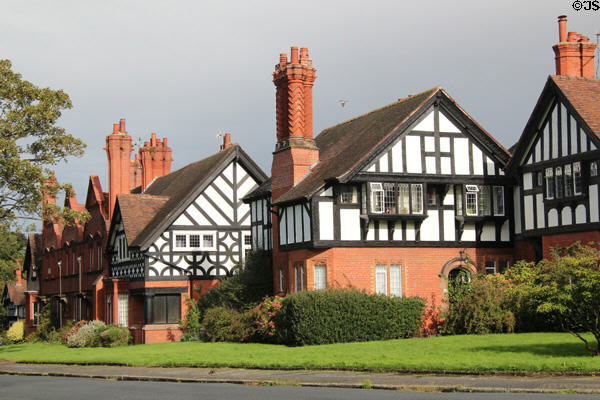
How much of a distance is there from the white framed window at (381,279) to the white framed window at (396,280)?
0.91 ft

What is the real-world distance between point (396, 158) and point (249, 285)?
9.01 m

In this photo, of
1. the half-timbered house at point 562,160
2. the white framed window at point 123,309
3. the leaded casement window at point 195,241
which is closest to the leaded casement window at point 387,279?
the half-timbered house at point 562,160

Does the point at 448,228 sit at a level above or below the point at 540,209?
below

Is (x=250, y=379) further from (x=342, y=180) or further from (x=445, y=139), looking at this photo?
(x=445, y=139)

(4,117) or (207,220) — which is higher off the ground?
(4,117)

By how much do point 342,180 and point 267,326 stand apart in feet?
20.8

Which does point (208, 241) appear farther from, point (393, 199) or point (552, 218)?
point (552, 218)

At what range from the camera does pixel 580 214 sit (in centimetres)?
2802

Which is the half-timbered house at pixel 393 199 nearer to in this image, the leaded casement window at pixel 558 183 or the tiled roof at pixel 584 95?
the leaded casement window at pixel 558 183

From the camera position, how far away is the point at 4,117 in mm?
34594

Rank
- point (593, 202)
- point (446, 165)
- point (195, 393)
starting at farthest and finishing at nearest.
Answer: point (446, 165) < point (593, 202) < point (195, 393)

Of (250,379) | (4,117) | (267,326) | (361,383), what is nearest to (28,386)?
(250,379)

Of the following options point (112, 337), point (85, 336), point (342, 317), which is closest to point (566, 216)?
point (342, 317)

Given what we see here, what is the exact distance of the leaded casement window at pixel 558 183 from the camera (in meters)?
29.1
